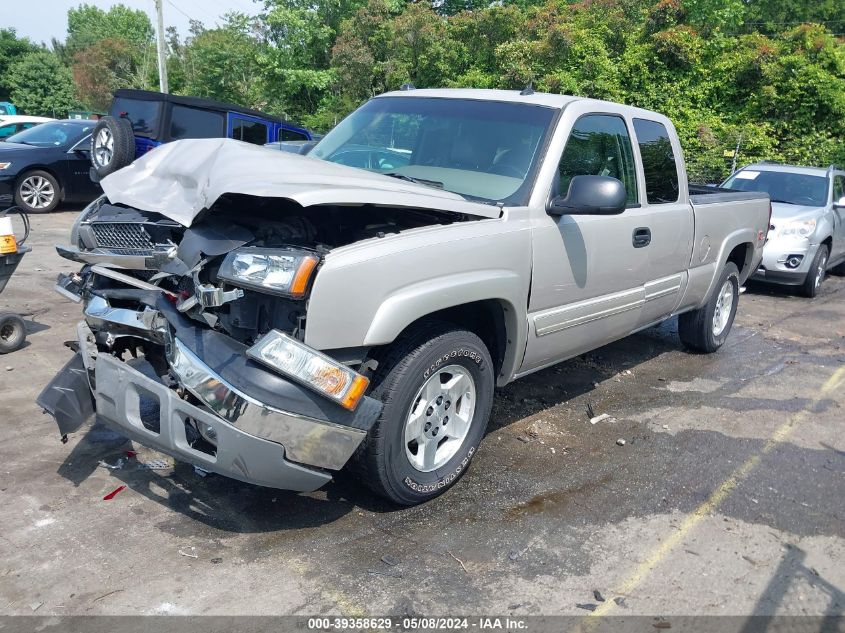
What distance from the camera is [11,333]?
5582 millimetres

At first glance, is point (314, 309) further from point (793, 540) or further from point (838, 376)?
point (838, 376)

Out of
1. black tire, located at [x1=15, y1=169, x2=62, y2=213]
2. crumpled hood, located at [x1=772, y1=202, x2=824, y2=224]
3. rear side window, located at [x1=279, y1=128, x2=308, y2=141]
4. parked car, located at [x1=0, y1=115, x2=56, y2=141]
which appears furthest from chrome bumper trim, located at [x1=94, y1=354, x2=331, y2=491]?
parked car, located at [x1=0, y1=115, x2=56, y2=141]

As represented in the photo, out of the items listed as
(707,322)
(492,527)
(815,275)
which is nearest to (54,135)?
(707,322)

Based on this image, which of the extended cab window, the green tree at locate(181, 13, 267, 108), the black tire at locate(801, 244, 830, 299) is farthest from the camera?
the green tree at locate(181, 13, 267, 108)

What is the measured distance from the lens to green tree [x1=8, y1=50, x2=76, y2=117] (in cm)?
5156

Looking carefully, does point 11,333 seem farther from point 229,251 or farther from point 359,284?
point 359,284

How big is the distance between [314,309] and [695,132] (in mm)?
18609

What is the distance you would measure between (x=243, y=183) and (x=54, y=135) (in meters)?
11.2

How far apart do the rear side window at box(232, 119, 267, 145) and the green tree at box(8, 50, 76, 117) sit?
4634cm

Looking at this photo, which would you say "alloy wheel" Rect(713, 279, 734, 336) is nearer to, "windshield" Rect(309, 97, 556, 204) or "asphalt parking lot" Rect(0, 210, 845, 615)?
"asphalt parking lot" Rect(0, 210, 845, 615)

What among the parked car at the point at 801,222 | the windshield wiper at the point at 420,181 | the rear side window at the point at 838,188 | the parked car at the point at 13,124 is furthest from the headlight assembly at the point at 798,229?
the parked car at the point at 13,124

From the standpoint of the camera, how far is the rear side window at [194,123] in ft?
36.9

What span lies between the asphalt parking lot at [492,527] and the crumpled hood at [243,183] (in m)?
1.41

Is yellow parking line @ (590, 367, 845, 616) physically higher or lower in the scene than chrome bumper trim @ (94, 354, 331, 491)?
lower
